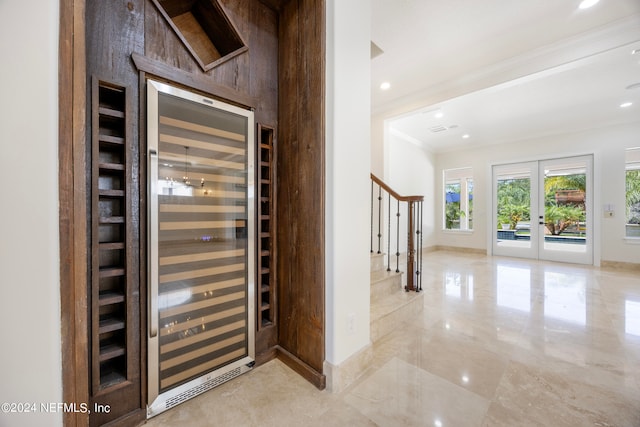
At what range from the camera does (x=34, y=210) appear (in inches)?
33.0

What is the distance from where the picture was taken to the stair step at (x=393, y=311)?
84.6 inches

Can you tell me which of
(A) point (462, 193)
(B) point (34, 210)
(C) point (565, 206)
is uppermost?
(A) point (462, 193)

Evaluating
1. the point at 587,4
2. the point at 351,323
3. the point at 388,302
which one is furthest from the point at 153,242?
the point at 587,4

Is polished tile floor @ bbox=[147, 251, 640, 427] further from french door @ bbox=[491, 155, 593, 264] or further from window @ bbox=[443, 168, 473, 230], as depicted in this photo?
window @ bbox=[443, 168, 473, 230]

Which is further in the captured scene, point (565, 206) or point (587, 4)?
point (565, 206)

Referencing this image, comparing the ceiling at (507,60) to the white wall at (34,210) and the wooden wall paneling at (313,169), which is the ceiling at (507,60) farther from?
the white wall at (34,210)

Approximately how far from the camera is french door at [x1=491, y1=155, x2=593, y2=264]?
5188 mm

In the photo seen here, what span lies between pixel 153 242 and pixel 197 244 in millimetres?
238

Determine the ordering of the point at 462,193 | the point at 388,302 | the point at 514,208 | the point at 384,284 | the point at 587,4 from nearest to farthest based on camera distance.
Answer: the point at 587,4
the point at 388,302
the point at 384,284
the point at 514,208
the point at 462,193

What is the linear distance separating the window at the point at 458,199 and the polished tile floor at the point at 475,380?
3.94 m

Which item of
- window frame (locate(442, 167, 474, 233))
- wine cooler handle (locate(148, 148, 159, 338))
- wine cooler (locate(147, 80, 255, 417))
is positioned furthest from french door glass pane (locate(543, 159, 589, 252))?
wine cooler handle (locate(148, 148, 159, 338))

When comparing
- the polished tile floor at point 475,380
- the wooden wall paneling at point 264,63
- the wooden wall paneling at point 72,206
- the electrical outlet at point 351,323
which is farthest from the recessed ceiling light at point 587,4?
the wooden wall paneling at point 72,206

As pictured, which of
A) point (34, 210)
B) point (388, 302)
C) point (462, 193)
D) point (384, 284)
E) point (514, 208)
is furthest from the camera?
point (462, 193)

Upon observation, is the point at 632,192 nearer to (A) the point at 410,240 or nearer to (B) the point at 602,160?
(B) the point at 602,160
